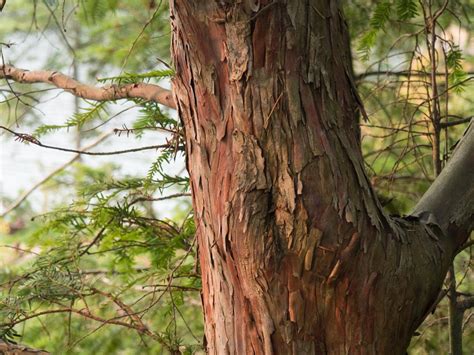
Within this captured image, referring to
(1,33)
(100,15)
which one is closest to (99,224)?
(100,15)

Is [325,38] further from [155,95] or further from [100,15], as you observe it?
[100,15]

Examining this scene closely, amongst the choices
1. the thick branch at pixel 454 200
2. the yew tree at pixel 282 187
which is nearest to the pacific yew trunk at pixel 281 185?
the yew tree at pixel 282 187

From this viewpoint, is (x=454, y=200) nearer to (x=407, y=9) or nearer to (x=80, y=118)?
(x=407, y=9)

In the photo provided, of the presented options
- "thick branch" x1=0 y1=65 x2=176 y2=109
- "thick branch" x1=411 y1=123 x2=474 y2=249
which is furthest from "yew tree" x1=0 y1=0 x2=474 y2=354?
"thick branch" x1=0 y1=65 x2=176 y2=109

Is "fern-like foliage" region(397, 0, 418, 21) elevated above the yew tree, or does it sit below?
above

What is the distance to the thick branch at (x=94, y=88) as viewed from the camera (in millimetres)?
1619

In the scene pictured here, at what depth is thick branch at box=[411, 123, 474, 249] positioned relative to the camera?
1.49 metres

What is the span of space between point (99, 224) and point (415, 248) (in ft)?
2.76

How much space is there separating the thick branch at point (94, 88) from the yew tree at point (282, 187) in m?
0.27

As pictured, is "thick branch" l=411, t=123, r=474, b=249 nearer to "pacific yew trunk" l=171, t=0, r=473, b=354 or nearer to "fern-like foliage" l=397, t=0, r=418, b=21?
"pacific yew trunk" l=171, t=0, r=473, b=354

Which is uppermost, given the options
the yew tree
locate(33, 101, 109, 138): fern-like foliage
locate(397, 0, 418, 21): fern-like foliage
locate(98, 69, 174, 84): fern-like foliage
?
locate(397, 0, 418, 21): fern-like foliage

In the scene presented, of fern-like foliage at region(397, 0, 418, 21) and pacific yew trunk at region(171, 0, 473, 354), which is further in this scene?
fern-like foliage at region(397, 0, 418, 21)

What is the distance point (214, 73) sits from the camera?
49.9 inches

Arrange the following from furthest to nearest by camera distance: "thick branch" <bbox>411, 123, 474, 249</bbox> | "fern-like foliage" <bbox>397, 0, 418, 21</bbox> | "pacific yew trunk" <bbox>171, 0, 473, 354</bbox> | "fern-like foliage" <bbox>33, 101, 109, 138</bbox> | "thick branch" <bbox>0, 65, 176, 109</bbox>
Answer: "fern-like foliage" <bbox>397, 0, 418, 21</bbox>
"fern-like foliage" <bbox>33, 101, 109, 138</bbox>
"thick branch" <bbox>0, 65, 176, 109</bbox>
"thick branch" <bbox>411, 123, 474, 249</bbox>
"pacific yew trunk" <bbox>171, 0, 473, 354</bbox>
